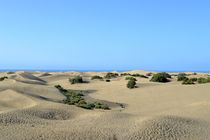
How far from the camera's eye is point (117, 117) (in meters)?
13.7

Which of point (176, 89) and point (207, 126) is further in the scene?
point (176, 89)

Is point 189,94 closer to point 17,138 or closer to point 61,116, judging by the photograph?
point 61,116

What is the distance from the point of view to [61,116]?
1481cm

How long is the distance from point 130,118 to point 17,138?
6919mm

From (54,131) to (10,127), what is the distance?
239 centimetres

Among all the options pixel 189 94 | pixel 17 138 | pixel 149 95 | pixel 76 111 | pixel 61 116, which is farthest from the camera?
pixel 149 95

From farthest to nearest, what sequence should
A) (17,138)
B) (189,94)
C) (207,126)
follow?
(189,94), (207,126), (17,138)

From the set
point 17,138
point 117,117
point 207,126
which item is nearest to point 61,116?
point 117,117

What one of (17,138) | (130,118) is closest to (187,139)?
(130,118)

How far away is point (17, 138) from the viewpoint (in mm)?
9391

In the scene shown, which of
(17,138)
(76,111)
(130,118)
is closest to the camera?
(17,138)

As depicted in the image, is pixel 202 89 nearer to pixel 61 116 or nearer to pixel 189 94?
pixel 189 94

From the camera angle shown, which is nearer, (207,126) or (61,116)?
(207,126)

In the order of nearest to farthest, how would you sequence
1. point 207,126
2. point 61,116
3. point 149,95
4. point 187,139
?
point 187,139, point 207,126, point 61,116, point 149,95
